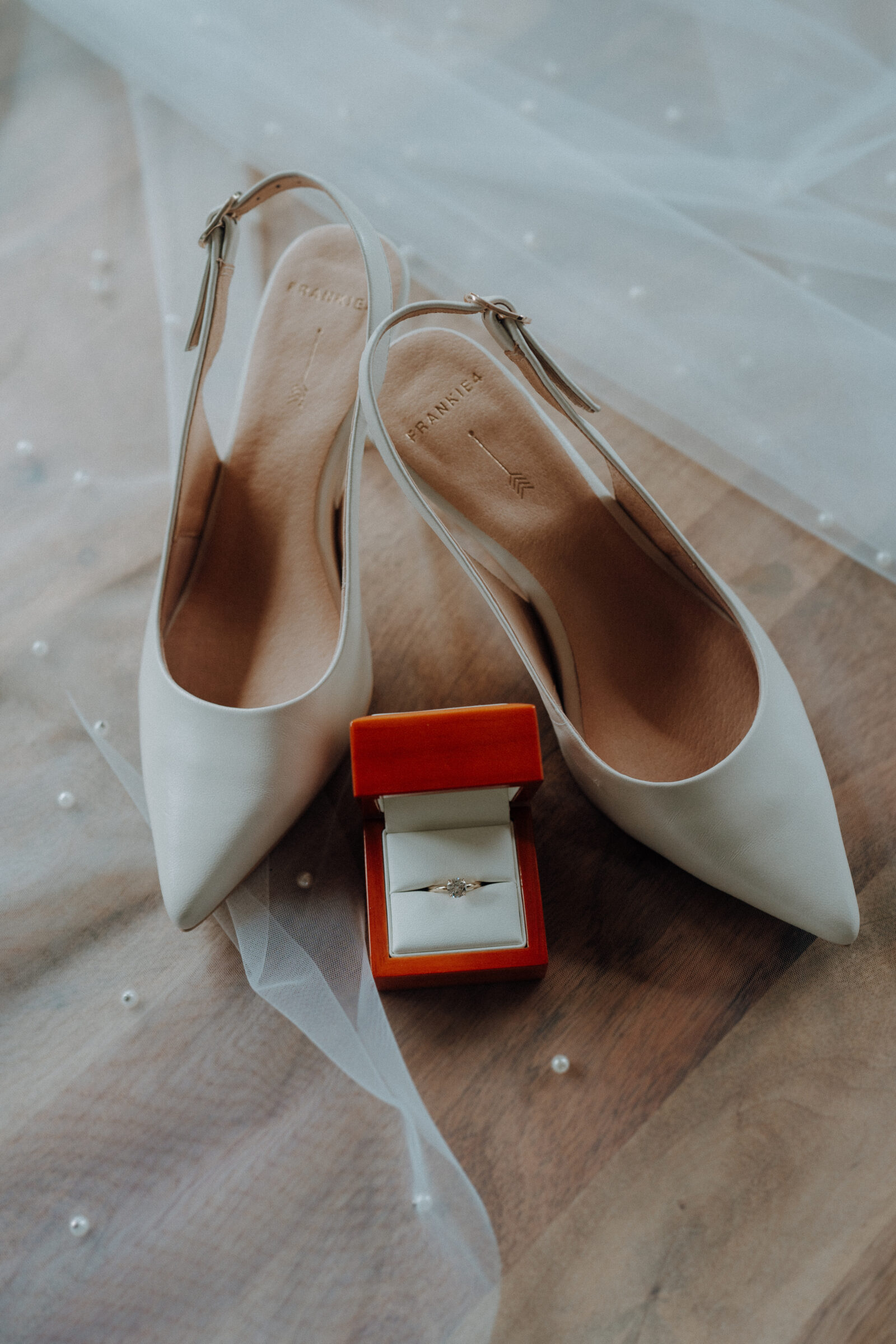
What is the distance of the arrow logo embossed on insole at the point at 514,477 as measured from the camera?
0.83 metres

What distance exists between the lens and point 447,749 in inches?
25.0

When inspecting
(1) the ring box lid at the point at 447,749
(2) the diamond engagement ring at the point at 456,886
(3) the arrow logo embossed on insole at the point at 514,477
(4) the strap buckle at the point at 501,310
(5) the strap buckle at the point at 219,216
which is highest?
(4) the strap buckle at the point at 501,310

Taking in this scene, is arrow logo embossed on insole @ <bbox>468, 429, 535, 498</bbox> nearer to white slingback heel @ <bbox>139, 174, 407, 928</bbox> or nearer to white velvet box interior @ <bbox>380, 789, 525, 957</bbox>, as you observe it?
white slingback heel @ <bbox>139, 174, 407, 928</bbox>

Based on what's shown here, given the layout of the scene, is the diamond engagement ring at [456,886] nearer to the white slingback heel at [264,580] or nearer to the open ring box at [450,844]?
the open ring box at [450,844]

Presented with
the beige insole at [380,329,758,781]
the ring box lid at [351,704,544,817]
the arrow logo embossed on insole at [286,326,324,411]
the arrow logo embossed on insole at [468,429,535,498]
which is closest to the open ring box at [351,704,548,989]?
the ring box lid at [351,704,544,817]

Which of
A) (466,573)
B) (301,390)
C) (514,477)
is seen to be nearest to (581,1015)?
(466,573)

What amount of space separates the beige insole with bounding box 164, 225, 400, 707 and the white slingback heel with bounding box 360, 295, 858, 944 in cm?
8

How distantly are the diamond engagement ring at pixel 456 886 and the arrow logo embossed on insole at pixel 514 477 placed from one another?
1.21ft

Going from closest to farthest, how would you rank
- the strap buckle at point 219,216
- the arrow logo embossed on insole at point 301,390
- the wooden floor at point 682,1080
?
the wooden floor at point 682,1080 → the strap buckle at point 219,216 → the arrow logo embossed on insole at point 301,390

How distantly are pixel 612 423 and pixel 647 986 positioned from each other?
55 cm

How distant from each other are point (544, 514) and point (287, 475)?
0.83ft

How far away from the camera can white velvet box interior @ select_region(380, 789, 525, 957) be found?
2.14 ft

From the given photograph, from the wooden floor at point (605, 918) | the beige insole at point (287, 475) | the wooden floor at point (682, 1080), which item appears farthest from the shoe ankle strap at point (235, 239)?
the wooden floor at point (682, 1080)

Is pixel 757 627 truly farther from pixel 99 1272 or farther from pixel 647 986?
pixel 99 1272
